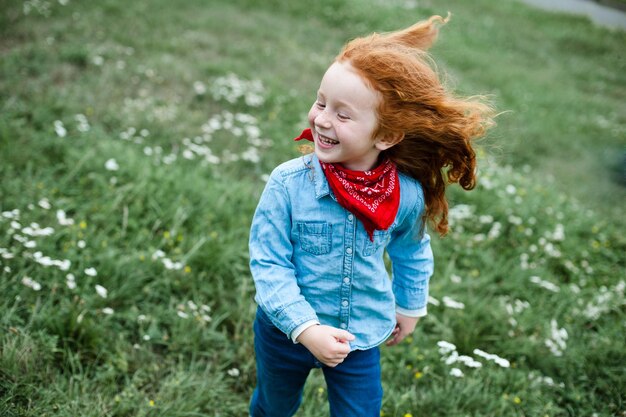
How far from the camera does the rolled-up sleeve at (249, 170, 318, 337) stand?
169 centimetres

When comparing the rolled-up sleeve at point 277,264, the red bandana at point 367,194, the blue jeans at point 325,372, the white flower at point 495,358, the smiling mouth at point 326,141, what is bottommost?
the white flower at point 495,358

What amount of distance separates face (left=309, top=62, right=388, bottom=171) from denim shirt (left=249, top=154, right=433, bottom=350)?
9 centimetres

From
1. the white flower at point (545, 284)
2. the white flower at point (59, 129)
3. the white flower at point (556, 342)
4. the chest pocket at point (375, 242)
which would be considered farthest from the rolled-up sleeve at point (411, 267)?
the white flower at point (59, 129)

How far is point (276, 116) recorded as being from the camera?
5559 mm

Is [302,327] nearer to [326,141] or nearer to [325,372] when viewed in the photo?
[325,372]

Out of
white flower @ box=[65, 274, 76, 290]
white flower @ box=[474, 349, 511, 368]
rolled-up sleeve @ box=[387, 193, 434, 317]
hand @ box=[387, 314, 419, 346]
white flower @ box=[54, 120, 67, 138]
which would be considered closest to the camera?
rolled-up sleeve @ box=[387, 193, 434, 317]

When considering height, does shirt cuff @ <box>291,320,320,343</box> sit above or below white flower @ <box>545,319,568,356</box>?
above

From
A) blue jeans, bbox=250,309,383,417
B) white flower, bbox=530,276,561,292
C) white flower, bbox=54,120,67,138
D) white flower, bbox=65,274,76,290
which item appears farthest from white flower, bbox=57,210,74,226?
white flower, bbox=530,276,561,292

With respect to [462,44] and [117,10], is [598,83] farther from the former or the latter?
[117,10]

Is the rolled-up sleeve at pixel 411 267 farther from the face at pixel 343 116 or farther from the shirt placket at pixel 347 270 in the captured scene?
the face at pixel 343 116

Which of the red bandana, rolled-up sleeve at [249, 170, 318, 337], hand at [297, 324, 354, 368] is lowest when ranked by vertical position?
hand at [297, 324, 354, 368]

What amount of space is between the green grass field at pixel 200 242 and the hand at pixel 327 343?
96 cm

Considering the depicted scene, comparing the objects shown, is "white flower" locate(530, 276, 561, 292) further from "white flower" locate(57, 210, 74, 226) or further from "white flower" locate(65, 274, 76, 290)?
"white flower" locate(57, 210, 74, 226)

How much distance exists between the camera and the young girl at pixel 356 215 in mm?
1688
